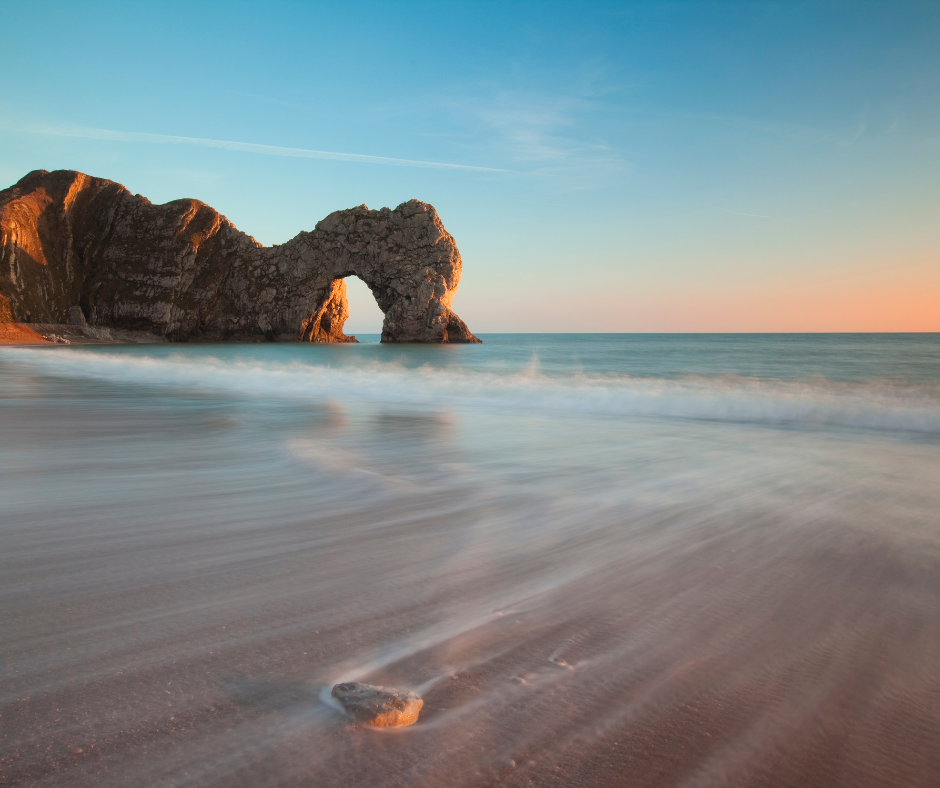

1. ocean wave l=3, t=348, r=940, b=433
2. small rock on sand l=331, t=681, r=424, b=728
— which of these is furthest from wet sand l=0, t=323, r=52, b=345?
small rock on sand l=331, t=681, r=424, b=728

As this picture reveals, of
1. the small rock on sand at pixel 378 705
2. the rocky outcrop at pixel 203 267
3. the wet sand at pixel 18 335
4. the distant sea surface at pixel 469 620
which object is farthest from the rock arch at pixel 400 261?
the small rock on sand at pixel 378 705

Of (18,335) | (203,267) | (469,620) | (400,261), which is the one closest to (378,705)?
(469,620)

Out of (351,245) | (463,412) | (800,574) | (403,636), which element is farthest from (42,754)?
(351,245)

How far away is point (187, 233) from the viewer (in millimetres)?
86188

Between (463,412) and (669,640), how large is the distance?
7.26 meters

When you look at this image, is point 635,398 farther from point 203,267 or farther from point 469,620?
point 203,267

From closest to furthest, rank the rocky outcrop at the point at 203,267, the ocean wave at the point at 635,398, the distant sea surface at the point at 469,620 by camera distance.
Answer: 1. the distant sea surface at the point at 469,620
2. the ocean wave at the point at 635,398
3. the rocky outcrop at the point at 203,267

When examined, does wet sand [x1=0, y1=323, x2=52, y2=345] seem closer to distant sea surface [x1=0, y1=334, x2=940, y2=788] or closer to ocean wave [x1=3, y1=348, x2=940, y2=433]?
ocean wave [x1=3, y1=348, x2=940, y2=433]

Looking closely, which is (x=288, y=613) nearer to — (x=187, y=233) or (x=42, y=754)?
(x=42, y=754)

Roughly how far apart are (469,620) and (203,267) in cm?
9492

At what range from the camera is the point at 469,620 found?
76.0 inches

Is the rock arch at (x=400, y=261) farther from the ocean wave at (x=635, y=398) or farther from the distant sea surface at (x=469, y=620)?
the distant sea surface at (x=469, y=620)

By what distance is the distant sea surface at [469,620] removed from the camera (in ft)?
4.18

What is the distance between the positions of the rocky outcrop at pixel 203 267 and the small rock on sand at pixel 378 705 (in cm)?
7613
